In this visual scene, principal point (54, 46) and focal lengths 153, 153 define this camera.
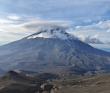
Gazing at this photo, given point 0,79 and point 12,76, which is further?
point 12,76

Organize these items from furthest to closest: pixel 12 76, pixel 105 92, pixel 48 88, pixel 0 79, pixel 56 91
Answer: pixel 12 76
pixel 0 79
pixel 48 88
pixel 56 91
pixel 105 92

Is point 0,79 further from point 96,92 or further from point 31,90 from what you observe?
point 96,92

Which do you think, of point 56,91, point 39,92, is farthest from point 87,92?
point 39,92

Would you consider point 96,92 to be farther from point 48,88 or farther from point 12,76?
point 12,76

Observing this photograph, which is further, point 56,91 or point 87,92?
point 56,91

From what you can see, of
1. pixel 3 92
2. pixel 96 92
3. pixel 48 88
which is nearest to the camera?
pixel 96 92

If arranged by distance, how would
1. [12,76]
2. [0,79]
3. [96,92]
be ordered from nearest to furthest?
[96,92] < [0,79] < [12,76]

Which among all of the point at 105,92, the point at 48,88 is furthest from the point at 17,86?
the point at 105,92

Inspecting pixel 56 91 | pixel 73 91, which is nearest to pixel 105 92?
pixel 73 91

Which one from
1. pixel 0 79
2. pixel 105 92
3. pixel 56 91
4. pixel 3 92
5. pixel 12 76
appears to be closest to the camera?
pixel 105 92
